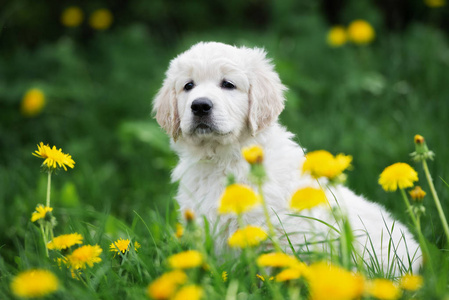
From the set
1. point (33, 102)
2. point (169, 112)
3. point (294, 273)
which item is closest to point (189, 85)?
point (169, 112)

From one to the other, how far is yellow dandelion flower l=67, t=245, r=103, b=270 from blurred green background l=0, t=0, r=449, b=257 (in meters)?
1.21

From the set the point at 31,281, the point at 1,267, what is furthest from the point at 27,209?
the point at 31,281

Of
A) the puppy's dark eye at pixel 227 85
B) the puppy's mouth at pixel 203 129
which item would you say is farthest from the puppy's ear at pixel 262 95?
the puppy's mouth at pixel 203 129

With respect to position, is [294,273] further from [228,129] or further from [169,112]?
[169,112]

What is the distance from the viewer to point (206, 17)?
27.2 ft

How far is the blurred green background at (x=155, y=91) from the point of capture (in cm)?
411

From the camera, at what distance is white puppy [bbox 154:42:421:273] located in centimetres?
267

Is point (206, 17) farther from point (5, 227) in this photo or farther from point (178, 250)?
point (178, 250)

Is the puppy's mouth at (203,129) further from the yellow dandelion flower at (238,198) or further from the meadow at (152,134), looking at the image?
the yellow dandelion flower at (238,198)

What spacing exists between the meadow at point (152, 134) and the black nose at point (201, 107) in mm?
579

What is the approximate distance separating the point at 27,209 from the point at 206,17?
18.2ft

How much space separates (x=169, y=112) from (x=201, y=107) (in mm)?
413

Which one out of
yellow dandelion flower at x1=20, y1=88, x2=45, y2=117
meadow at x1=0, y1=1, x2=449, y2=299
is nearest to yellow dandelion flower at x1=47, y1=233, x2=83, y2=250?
meadow at x1=0, y1=1, x2=449, y2=299

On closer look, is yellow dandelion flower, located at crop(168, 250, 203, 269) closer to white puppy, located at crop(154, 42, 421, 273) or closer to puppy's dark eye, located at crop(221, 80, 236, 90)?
white puppy, located at crop(154, 42, 421, 273)
